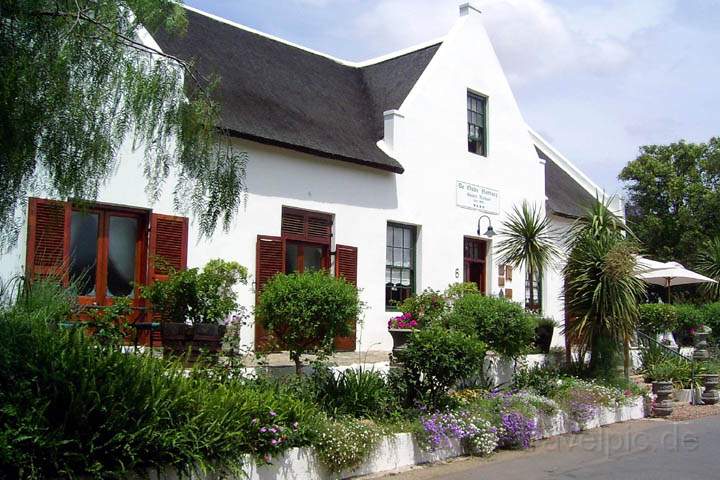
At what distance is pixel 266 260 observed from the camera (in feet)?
46.1

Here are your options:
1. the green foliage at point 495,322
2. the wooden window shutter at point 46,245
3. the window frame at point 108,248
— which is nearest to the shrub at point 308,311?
the green foliage at point 495,322

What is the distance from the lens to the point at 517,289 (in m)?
19.7

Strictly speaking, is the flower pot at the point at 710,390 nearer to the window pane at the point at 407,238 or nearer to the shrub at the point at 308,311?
the window pane at the point at 407,238

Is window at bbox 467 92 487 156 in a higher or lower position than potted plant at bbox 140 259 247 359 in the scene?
higher

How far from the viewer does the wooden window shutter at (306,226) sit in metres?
14.6

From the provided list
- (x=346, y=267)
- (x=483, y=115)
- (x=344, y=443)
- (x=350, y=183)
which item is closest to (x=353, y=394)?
(x=344, y=443)

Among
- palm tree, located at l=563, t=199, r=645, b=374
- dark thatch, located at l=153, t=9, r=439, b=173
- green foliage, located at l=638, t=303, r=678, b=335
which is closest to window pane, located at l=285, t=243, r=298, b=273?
dark thatch, located at l=153, t=9, r=439, b=173

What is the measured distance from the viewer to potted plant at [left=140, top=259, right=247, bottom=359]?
31.1ft

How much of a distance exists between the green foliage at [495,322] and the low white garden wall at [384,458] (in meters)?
1.38

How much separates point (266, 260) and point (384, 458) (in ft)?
19.7

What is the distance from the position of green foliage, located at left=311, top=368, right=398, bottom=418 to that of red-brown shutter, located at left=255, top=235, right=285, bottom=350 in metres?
4.07

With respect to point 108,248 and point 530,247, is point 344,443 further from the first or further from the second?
point 530,247

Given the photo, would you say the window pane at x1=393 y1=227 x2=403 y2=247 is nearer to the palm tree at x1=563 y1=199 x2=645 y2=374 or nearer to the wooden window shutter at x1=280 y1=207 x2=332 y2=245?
the wooden window shutter at x1=280 y1=207 x2=332 y2=245

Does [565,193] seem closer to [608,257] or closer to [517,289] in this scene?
[517,289]
